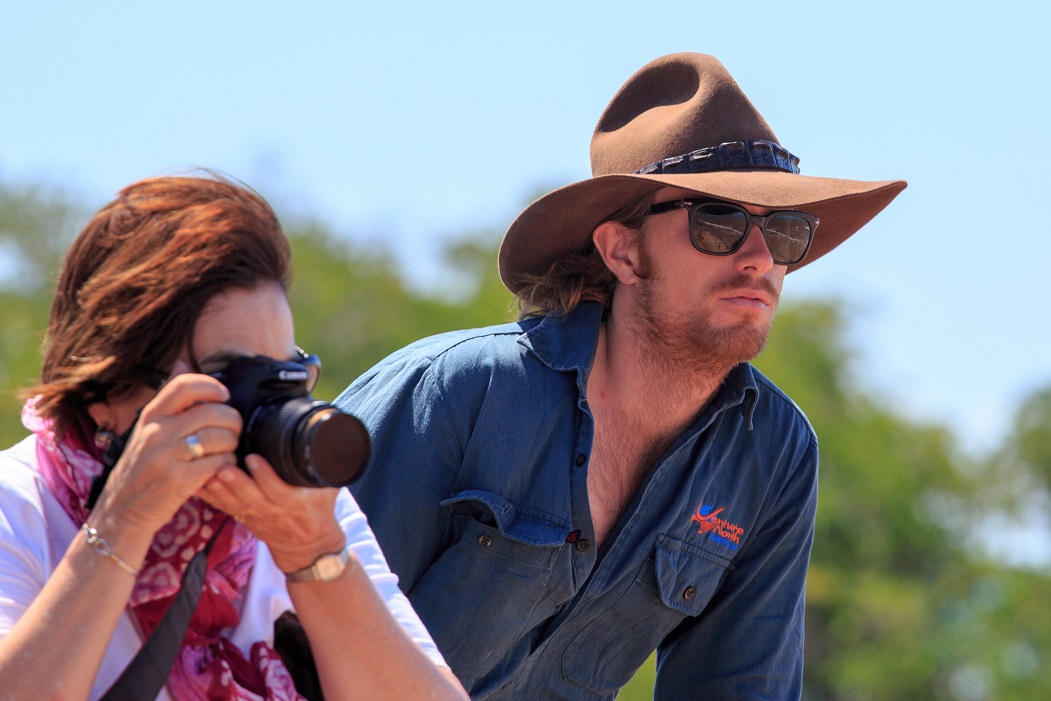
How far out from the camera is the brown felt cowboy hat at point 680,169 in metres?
4.01

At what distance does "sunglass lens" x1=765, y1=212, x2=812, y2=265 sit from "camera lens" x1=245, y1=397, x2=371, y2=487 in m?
2.12

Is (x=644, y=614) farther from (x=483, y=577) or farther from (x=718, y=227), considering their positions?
(x=718, y=227)

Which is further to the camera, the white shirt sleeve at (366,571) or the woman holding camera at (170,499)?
the white shirt sleeve at (366,571)

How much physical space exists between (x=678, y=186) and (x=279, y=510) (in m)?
2.03

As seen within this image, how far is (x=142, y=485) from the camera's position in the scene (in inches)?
83.2

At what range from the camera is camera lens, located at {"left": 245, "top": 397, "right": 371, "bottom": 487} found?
2111 millimetres

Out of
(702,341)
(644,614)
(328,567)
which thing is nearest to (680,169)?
(702,341)

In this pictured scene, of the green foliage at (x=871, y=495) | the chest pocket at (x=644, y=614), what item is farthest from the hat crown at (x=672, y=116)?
the green foliage at (x=871, y=495)

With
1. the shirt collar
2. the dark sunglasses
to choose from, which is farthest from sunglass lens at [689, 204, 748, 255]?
the shirt collar

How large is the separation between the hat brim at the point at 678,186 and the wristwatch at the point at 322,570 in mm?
1903

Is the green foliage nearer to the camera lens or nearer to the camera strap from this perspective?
the camera strap

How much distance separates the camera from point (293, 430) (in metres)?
2.11

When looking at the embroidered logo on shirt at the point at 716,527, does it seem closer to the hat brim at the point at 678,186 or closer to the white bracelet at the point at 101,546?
the hat brim at the point at 678,186

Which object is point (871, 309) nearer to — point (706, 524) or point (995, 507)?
point (995, 507)
